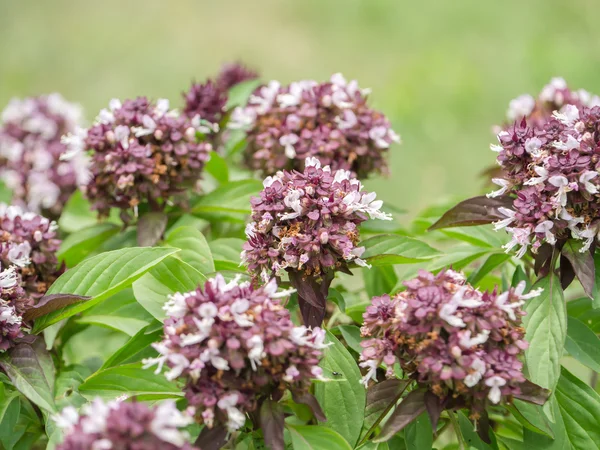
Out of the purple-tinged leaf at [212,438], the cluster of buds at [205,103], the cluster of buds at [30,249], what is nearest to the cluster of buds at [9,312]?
the cluster of buds at [30,249]

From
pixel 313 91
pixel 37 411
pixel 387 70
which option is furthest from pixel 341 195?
pixel 387 70

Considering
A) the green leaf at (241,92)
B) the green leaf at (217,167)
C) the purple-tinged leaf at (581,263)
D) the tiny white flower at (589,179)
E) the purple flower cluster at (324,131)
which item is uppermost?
the green leaf at (241,92)

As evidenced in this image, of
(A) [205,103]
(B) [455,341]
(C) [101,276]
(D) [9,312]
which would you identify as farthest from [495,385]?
(A) [205,103]

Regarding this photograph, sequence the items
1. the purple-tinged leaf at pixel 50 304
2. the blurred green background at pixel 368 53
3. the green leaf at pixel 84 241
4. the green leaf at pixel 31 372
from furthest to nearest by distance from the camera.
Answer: the blurred green background at pixel 368 53 → the green leaf at pixel 84 241 → the purple-tinged leaf at pixel 50 304 → the green leaf at pixel 31 372

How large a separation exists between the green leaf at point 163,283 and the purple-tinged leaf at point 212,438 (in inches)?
15.5

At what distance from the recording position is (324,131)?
228 centimetres

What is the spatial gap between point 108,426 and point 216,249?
1.01m

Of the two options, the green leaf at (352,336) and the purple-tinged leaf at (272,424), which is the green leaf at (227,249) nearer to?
the green leaf at (352,336)

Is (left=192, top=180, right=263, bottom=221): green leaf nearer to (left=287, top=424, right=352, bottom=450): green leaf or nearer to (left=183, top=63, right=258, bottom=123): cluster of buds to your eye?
(left=183, top=63, right=258, bottom=123): cluster of buds

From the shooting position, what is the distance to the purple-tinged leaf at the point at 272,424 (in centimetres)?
144

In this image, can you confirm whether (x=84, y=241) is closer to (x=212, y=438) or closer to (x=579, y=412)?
(x=212, y=438)

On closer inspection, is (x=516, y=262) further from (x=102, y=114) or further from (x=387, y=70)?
(x=387, y=70)

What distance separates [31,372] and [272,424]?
0.57 m

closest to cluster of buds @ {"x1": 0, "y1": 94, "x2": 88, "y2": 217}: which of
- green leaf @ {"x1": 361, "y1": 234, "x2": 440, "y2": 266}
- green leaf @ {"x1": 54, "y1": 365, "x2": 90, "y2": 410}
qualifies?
green leaf @ {"x1": 54, "y1": 365, "x2": 90, "y2": 410}
